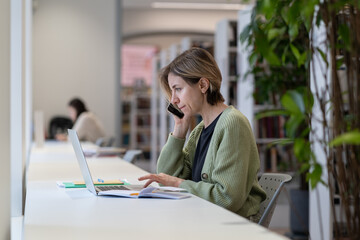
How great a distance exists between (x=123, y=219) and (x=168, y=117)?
831 centimetres

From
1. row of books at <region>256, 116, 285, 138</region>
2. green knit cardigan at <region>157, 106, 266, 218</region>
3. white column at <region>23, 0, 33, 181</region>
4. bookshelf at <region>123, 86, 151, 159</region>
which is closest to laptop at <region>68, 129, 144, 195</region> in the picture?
green knit cardigan at <region>157, 106, 266, 218</region>

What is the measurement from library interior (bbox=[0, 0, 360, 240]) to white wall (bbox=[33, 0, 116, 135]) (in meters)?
0.02

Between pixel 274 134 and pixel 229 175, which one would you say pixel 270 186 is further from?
pixel 274 134

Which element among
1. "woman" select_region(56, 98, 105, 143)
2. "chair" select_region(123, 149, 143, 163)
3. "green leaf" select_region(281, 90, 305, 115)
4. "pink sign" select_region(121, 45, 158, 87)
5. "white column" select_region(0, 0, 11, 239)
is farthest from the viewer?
"pink sign" select_region(121, 45, 158, 87)

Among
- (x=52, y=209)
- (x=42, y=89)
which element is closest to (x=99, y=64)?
(x=42, y=89)

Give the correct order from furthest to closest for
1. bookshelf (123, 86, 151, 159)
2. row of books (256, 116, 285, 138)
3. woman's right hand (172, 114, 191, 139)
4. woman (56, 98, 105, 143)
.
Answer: bookshelf (123, 86, 151, 159)
woman (56, 98, 105, 143)
row of books (256, 116, 285, 138)
woman's right hand (172, 114, 191, 139)

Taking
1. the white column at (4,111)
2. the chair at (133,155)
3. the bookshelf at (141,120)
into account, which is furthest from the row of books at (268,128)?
the bookshelf at (141,120)

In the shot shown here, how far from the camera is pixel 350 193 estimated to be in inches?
60.2

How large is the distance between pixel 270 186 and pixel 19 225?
1251 millimetres

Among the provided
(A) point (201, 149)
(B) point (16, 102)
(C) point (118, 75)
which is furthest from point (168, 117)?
(A) point (201, 149)

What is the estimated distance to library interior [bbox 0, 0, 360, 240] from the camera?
59.3 inches

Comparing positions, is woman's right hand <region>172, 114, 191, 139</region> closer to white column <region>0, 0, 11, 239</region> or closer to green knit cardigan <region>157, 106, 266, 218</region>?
green knit cardigan <region>157, 106, 266, 218</region>

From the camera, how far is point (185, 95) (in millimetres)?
2686

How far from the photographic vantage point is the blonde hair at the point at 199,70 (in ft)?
8.67
